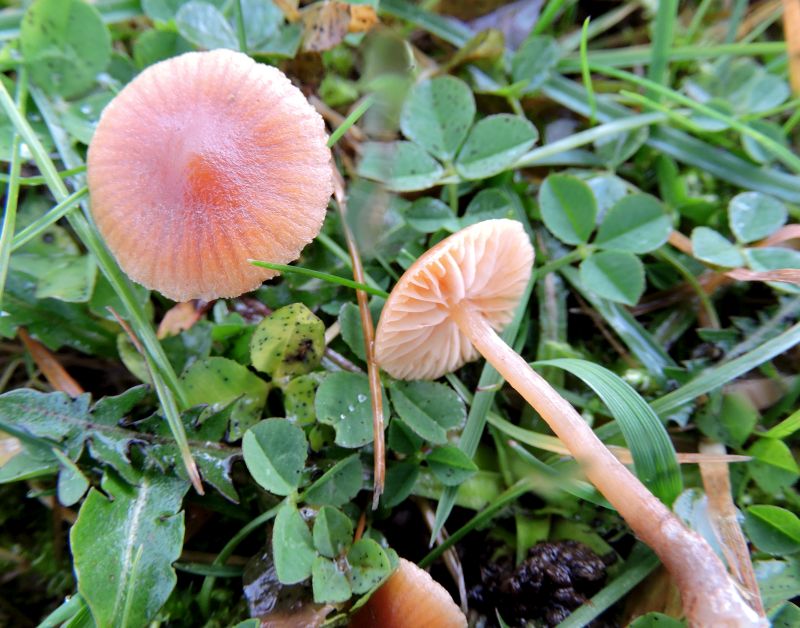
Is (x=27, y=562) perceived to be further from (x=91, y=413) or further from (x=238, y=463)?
(x=238, y=463)

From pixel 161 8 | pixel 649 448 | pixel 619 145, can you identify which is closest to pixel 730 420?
pixel 649 448

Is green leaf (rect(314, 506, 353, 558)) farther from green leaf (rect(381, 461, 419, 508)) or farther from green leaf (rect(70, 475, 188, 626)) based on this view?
green leaf (rect(70, 475, 188, 626))

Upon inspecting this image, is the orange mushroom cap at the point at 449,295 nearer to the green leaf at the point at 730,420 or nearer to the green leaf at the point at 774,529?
the green leaf at the point at 730,420

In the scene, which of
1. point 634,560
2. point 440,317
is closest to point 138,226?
point 440,317

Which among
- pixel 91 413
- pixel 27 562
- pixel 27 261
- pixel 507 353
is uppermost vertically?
pixel 507 353

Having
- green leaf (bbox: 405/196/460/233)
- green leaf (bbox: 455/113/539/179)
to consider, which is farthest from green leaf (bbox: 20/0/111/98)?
green leaf (bbox: 455/113/539/179)

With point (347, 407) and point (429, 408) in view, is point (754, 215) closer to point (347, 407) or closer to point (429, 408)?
point (429, 408)
